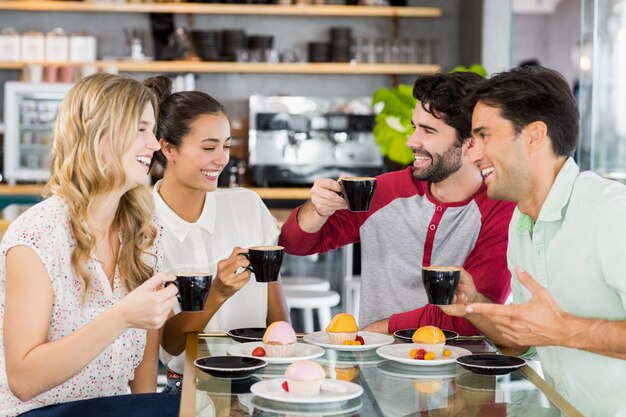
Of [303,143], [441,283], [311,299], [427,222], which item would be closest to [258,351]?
[441,283]

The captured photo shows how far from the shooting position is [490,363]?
2236mm

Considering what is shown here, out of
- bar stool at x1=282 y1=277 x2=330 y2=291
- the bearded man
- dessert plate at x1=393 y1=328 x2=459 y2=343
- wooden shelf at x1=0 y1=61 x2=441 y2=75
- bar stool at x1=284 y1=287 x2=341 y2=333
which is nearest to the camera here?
dessert plate at x1=393 y1=328 x2=459 y2=343

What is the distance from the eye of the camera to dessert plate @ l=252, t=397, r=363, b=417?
1869 millimetres

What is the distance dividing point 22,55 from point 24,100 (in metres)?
0.35

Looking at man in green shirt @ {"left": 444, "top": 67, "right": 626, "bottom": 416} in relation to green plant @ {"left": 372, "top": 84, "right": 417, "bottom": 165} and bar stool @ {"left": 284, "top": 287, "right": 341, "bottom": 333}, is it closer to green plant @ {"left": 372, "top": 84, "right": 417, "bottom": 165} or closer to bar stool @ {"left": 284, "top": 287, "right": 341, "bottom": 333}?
bar stool @ {"left": 284, "top": 287, "right": 341, "bottom": 333}

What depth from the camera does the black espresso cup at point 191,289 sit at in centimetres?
220

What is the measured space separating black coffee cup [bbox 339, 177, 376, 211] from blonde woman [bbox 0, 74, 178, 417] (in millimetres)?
527

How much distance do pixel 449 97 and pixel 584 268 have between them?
965 mm

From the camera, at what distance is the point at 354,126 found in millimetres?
7195

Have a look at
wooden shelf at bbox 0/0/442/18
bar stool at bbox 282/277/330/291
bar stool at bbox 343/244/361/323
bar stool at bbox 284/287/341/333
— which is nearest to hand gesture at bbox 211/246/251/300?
bar stool at bbox 284/287/341/333

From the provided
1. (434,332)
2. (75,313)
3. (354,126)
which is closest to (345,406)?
(434,332)

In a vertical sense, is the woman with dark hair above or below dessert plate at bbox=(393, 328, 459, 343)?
above

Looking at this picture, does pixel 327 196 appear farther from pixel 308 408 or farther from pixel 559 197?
pixel 308 408

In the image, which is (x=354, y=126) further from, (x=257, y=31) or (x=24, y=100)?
(x=24, y=100)
